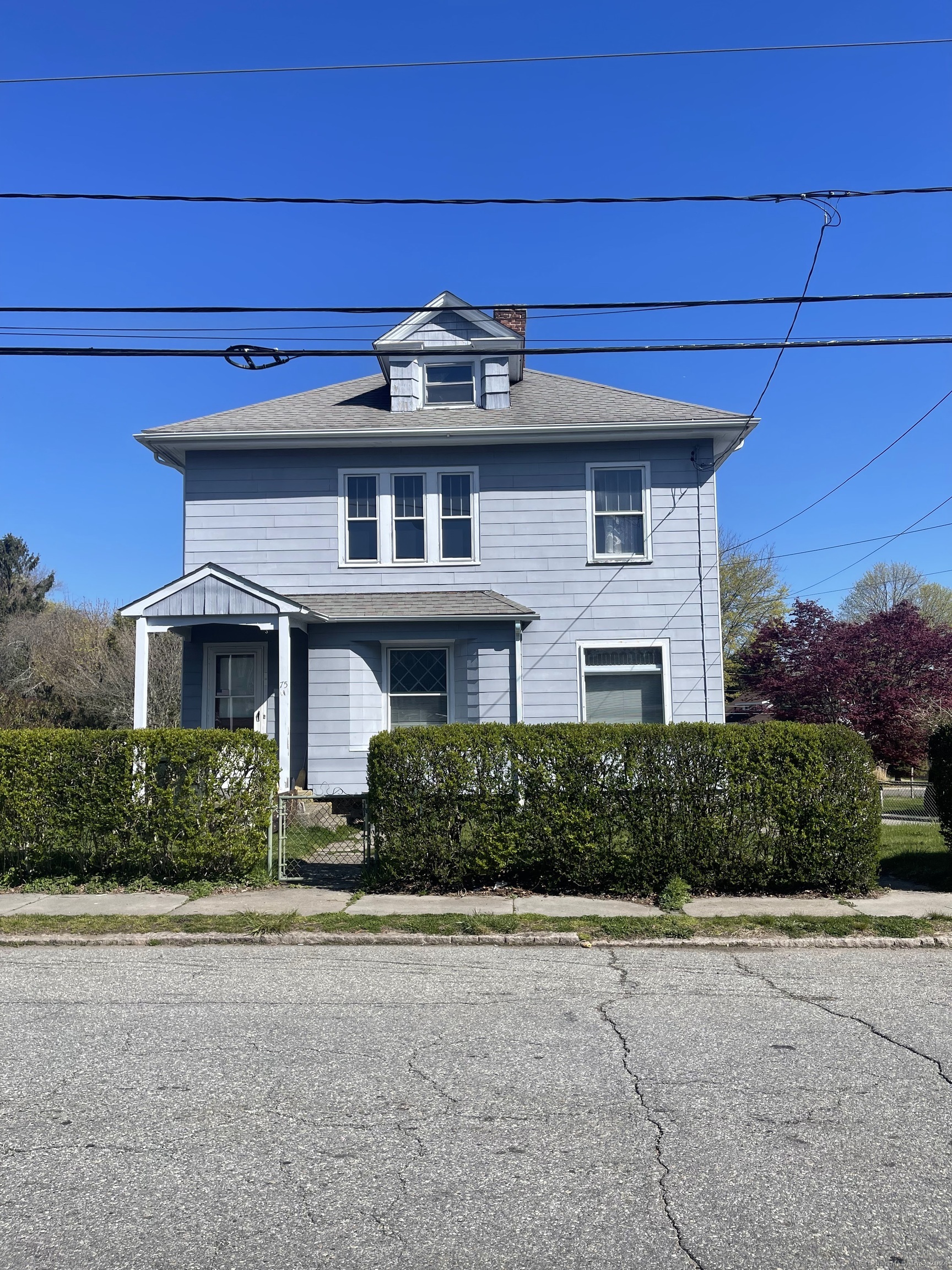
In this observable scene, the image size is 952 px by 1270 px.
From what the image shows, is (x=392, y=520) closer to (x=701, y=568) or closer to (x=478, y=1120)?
(x=701, y=568)

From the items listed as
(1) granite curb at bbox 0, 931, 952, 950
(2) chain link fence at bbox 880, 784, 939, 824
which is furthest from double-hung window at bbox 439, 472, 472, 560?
(1) granite curb at bbox 0, 931, 952, 950

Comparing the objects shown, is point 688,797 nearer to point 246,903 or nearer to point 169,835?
point 246,903

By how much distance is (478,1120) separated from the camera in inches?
180

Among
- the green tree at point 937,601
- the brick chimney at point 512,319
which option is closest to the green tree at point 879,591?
the green tree at point 937,601

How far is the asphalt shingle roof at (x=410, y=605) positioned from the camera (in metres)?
16.0

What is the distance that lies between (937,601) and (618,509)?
4506cm

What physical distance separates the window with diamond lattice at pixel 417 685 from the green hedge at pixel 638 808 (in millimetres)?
6675

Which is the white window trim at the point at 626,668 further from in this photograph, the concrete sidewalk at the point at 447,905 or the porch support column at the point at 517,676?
the concrete sidewalk at the point at 447,905

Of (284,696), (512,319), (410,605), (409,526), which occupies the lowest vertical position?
(284,696)

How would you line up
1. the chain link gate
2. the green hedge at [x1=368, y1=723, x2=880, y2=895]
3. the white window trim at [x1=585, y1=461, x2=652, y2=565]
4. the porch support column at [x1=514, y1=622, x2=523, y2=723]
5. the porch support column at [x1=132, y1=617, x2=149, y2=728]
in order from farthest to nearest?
the white window trim at [x1=585, y1=461, x2=652, y2=565], the porch support column at [x1=514, y1=622, x2=523, y2=723], the porch support column at [x1=132, y1=617, x2=149, y2=728], the chain link gate, the green hedge at [x1=368, y1=723, x2=880, y2=895]

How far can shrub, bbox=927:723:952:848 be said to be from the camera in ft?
35.6

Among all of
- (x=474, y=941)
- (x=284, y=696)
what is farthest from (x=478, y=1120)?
(x=284, y=696)

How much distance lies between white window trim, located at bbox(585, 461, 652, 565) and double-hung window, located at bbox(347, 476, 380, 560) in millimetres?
3598

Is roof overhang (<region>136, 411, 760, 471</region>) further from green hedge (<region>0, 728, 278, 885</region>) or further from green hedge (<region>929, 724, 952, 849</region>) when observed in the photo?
green hedge (<region>0, 728, 278, 885</region>)
